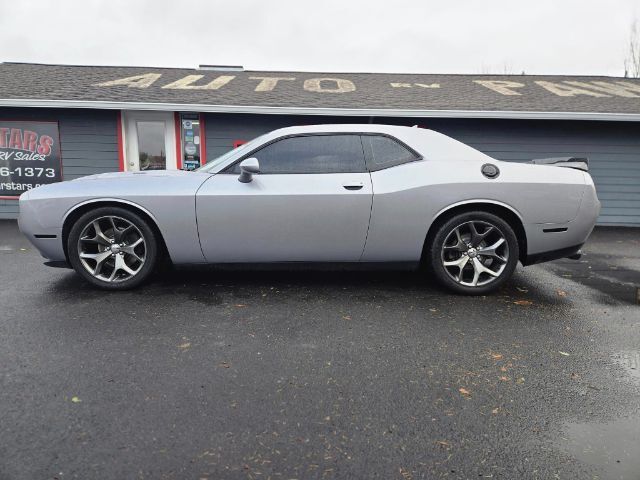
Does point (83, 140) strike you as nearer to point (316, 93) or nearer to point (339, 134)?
point (316, 93)

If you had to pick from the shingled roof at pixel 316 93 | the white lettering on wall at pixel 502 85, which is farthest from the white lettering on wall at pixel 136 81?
the white lettering on wall at pixel 502 85

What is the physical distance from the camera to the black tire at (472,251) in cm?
381

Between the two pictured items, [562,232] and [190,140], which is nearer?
[562,232]

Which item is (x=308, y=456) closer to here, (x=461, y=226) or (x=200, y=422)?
(x=200, y=422)

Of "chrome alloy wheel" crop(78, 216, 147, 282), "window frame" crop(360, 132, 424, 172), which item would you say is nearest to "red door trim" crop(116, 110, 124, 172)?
"chrome alloy wheel" crop(78, 216, 147, 282)

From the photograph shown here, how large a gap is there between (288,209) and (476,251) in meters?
1.73

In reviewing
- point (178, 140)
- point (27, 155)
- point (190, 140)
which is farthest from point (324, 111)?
point (27, 155)

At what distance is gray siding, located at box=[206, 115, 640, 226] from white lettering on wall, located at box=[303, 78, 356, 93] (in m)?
1.28

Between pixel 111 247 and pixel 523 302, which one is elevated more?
pixel 111 247

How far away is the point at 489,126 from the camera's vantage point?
9508 mm

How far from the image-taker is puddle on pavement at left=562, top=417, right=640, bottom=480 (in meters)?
1.69

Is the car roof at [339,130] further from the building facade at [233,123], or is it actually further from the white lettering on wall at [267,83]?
the white lettering on wall at [267,83]

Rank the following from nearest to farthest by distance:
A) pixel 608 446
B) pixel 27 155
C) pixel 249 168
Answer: pixel 608 446, pixel 249 168, pixel 27 155

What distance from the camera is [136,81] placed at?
1039 cm
